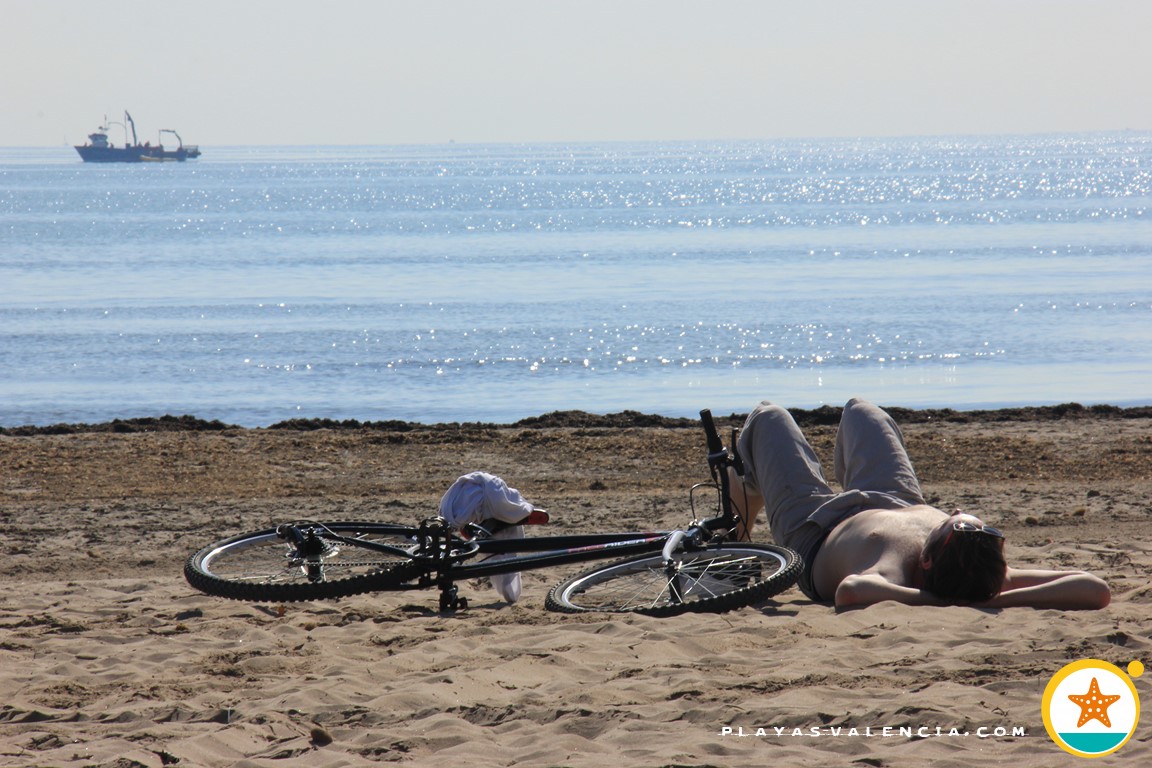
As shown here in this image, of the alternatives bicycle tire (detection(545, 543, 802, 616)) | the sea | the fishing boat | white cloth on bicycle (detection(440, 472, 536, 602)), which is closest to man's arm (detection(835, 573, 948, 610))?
bicycle tire (detection(545, 543, 802, 616))

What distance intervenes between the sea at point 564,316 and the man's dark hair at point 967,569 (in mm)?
11316

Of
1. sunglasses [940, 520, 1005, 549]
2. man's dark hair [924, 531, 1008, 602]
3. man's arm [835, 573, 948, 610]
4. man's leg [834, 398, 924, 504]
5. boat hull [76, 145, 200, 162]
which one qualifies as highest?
boat hull [76, 145, 200, 162]

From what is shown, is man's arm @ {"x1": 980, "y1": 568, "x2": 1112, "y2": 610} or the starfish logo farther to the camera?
man's arm @ {"x1": 980, "y1": 568, "x2": 1112, "y2": 610}

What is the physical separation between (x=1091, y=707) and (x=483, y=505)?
290 centimetres

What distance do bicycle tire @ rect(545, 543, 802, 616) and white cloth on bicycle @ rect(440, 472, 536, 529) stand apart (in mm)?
452

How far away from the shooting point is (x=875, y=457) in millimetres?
5617

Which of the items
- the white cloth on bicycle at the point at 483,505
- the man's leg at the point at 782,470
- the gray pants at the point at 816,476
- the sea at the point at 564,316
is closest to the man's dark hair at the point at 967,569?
the gray pants at the point at 816,476

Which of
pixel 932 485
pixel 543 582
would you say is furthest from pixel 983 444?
pixel 543 582

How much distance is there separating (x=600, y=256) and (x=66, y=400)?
107 feet

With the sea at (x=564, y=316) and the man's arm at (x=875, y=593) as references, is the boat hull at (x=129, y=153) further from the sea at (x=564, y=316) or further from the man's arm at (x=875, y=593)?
the man's arm at (x=875, y=593)

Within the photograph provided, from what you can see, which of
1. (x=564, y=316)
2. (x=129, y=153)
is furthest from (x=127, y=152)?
(x=564, y=316)

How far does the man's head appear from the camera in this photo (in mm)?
4750

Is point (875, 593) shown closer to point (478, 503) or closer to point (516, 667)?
point (516, 667)

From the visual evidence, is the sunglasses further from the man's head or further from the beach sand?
the beach sand
